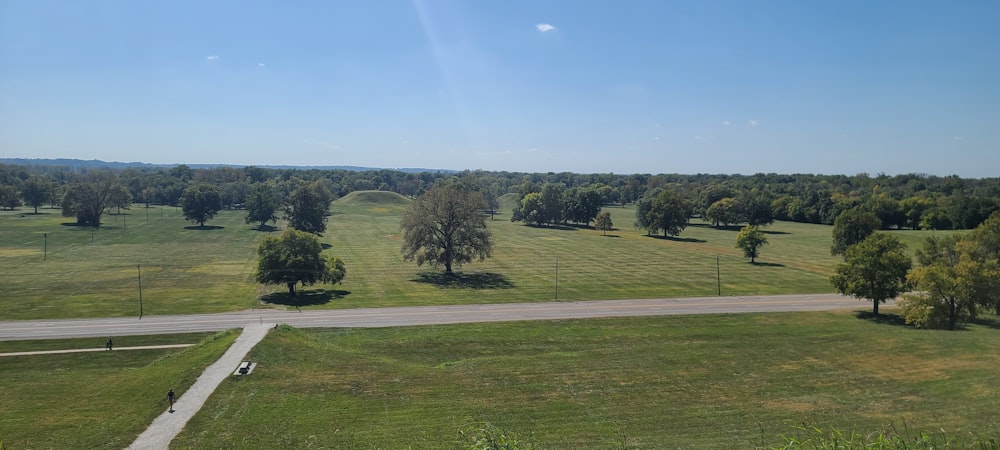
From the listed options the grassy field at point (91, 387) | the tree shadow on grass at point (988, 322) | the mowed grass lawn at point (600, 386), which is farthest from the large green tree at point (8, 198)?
the tree shadow on grass at point (988, 322)

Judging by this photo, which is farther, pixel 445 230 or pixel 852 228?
pixel 852 228

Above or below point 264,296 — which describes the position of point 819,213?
above

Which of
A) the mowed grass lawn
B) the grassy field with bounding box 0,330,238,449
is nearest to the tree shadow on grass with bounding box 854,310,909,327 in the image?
the mowed grass lawn

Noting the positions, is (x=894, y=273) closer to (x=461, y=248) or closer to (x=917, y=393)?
(x=917, y=393)

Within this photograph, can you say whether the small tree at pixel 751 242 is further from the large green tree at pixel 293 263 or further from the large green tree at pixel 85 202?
the large green tree at pixel 85 202

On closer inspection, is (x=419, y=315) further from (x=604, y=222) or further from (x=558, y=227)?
(x=558, y=227)

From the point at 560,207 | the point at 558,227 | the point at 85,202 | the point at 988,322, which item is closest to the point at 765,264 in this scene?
the point at 988,322

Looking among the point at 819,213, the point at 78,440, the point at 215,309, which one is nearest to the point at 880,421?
the point at 78,440
